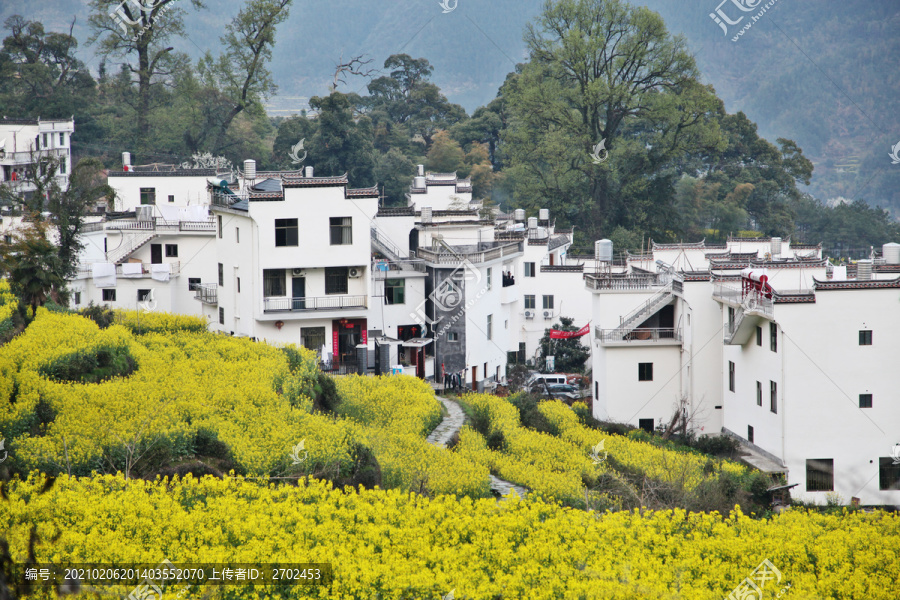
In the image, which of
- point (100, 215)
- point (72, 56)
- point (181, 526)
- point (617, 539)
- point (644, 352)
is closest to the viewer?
point (181, 526)

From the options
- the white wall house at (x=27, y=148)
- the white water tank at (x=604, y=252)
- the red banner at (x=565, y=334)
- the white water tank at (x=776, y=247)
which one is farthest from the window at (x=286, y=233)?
the white water tank at (x=776, y=247)

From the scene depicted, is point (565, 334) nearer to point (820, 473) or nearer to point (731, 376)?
point (731, 376)

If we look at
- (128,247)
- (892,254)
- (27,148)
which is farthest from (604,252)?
(27,148)

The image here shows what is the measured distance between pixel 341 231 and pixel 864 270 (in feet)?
72.1

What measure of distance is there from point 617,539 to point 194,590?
7.62 m

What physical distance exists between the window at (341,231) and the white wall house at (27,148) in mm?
32875

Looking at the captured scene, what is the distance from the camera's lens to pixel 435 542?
17.7m

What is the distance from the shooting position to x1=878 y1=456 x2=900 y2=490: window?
35.1 m

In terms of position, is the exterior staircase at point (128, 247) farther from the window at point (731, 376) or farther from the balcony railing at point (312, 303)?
the window at point (731, 376)

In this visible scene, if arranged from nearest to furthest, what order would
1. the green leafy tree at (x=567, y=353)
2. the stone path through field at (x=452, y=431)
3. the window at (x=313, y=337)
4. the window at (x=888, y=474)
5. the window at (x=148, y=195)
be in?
the stone path through field at (x=452, y=431)
the window at (x=888, y=474)
the window at (x=313, y=337)
the green leafy tree at (x=567, y=353)
the window at (x=148, y=195)

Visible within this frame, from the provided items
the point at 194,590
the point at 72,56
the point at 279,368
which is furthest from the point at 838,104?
the point at 194,590

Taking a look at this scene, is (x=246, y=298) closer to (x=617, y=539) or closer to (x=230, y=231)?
(x=230, y=231)

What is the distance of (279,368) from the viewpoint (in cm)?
2991

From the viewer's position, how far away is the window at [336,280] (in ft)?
148
